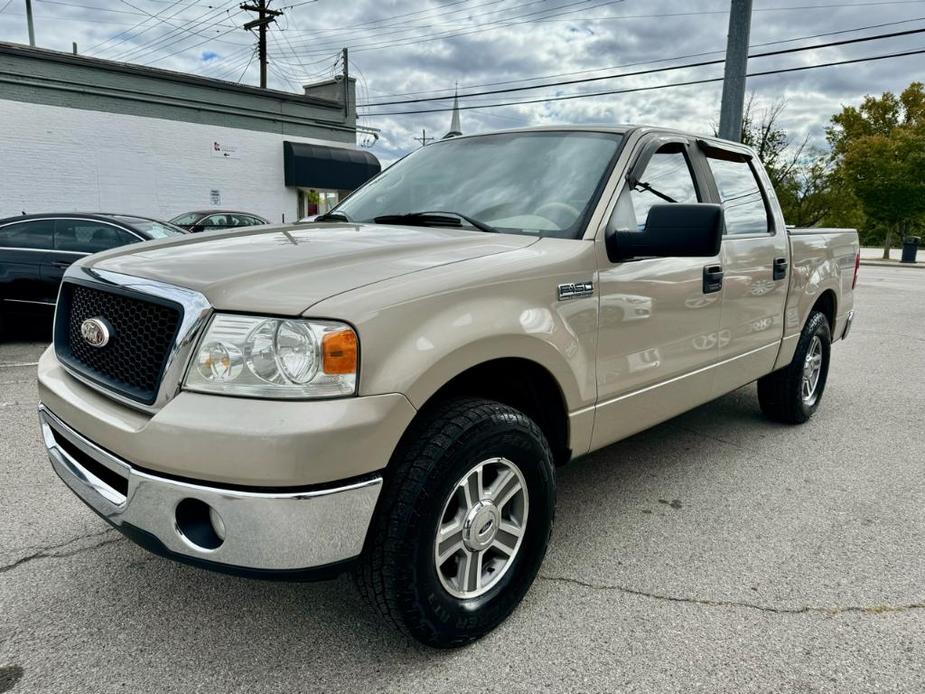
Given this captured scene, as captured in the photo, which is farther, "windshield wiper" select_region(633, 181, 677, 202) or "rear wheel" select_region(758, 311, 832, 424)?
"rear wheel" select_region(758, 311, 832, 424)

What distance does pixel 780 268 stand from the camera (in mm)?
3973

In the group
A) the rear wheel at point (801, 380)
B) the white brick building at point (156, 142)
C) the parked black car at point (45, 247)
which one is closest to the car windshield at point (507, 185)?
the rear wheel at point (801, 380)

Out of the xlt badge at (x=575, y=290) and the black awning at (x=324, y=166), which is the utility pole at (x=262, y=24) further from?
the xlt badge at (x=575, y=290)

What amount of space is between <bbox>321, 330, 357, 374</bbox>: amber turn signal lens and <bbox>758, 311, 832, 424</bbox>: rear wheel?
3.54 metres

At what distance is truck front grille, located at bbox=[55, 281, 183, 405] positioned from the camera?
1.94 metres

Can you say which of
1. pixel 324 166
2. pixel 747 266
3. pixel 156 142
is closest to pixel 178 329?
pixel 747 266

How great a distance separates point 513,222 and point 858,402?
4186mm

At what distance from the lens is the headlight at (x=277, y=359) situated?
1.78 m

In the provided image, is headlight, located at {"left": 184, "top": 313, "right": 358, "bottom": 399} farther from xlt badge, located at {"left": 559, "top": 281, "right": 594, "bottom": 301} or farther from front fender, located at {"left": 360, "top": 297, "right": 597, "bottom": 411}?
xlt badge, located at {"left": 559, "top": 281, "right": 594, "bottom": 301}

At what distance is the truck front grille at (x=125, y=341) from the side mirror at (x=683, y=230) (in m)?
1.67

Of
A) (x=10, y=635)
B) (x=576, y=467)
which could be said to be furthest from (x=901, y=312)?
(x=10, y=635)

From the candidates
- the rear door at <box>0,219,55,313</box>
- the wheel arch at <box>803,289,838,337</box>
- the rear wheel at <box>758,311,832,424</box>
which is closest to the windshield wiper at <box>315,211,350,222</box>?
the rear wheel at <box>758,311,832,424</box>

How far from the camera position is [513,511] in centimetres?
239

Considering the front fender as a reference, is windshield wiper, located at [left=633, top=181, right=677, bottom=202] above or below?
above
